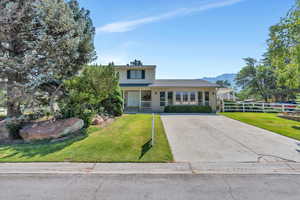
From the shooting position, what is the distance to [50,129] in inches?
293

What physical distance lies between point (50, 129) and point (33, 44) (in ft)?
16.0

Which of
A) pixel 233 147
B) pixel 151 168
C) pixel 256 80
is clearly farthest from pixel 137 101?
pixel 256 80

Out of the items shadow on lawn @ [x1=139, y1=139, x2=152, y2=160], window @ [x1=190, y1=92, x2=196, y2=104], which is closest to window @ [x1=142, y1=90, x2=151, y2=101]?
window @ [x1=190, y1=92, x2=196, y2=104]

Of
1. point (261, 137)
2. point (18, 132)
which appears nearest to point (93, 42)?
point (18, 132)

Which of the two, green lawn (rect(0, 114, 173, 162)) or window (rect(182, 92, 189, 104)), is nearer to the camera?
green lawn (rect(0, 114, 173, 162))

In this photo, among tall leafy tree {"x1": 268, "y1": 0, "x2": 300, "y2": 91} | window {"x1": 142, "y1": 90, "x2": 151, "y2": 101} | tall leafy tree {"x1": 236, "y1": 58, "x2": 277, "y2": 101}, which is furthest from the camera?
tall leafy tree {"x1": 236, "y1": 58, "x2": 277, "y2": 101}

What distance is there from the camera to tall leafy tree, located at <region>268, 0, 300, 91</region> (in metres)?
9.81

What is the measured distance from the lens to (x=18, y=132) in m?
7.91

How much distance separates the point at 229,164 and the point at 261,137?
4.06 metres

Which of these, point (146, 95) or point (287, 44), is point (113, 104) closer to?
point (146, 95)

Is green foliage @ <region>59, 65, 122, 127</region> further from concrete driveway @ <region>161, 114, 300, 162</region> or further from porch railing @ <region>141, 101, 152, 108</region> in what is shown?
porch railing @ <region>141, 101, 152, 108</region>

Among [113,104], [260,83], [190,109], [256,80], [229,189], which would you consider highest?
[256,80]

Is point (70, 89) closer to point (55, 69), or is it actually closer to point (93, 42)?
point (55, 69)

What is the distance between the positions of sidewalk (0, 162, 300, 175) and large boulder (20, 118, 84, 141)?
2986mm
